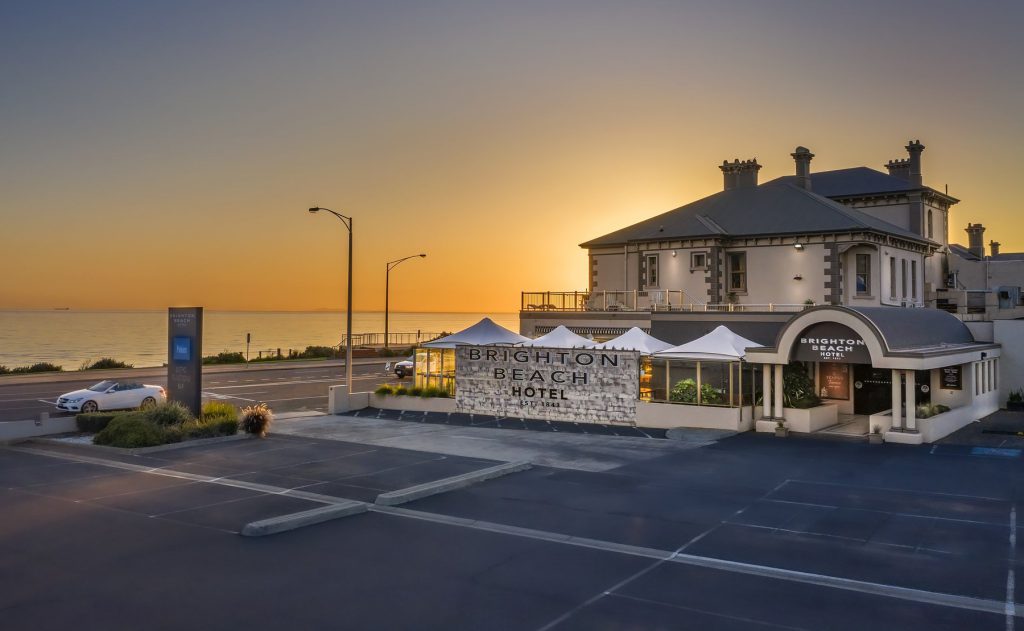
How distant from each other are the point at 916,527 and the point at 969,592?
351 cm

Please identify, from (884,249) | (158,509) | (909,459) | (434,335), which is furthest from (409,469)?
(434,335)

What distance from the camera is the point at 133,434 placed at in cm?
2241

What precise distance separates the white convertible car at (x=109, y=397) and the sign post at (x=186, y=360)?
4362 mm

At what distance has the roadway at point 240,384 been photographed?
33.4 metres

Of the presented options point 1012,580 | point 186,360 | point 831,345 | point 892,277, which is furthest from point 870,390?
point 186,360

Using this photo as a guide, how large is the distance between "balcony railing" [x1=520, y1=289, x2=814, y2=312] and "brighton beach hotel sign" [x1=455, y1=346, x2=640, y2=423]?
8875mm

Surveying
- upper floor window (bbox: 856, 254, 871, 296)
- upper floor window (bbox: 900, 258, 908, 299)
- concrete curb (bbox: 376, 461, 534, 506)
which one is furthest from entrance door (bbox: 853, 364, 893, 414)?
concrete curb (bbox: 376, 461, 534, 506)

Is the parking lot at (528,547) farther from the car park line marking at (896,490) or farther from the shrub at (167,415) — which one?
the shrub at (167,415)

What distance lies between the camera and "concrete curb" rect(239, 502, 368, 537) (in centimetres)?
1309

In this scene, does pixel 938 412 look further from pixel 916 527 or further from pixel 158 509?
pixel 158 509

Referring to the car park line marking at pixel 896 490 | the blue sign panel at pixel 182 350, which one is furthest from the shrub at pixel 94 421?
the car park line marking at pixel 896 490

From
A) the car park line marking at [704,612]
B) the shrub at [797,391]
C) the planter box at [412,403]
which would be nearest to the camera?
the car park line marking at [704,612]

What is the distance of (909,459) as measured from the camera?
20.5 meters

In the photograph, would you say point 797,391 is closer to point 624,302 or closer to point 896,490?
point 896,490
